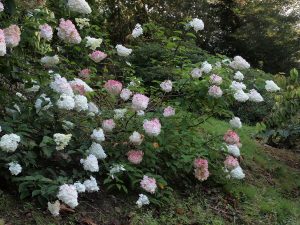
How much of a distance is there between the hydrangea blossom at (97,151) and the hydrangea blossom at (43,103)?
1.68ft

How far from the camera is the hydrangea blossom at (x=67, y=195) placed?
3564 millimetres

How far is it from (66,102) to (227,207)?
2.11 meters

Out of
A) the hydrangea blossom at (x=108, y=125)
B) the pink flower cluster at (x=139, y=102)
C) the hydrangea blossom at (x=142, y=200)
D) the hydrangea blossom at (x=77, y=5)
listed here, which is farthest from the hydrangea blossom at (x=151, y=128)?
the hydrangea blossom at (x=77, y=5)

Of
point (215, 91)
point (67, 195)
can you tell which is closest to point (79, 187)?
point (67, 195)

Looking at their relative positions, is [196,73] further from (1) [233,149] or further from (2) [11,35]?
(2) [11,35]

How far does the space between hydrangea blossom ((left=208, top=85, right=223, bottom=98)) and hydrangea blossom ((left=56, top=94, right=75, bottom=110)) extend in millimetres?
1496

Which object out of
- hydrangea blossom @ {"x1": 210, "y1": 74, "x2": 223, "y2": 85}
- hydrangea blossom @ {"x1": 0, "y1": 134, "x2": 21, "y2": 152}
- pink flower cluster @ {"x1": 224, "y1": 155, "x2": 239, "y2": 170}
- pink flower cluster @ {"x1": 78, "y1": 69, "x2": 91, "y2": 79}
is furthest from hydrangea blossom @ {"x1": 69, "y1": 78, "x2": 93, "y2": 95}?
pink flower cluster @ {"x1": 224, "y1": 155, "x2": 239, "y2": 170}

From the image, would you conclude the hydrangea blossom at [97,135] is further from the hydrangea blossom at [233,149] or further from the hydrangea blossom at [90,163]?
the hydrangea blossom at [233,149]

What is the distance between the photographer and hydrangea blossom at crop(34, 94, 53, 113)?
3924 millimetres

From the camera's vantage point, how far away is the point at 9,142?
3564 millimetres

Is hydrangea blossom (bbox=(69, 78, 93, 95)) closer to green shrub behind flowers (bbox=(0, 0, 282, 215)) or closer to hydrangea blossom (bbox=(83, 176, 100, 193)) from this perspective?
green shrub behind flowers (bbox=(0, 0, 282, 215))

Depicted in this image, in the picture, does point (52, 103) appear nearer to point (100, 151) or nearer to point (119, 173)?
point (100, 151)

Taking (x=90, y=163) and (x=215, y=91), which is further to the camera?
(x=215, y=91)

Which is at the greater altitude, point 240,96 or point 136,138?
point 240,96
